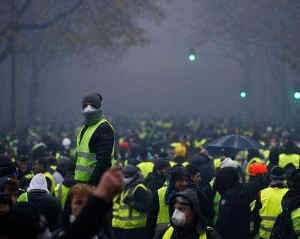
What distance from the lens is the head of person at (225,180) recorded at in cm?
701

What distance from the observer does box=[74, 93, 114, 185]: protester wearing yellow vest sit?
559 cm

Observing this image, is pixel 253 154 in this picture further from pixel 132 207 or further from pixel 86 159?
pixel 86 159

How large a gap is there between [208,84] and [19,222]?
5426cm

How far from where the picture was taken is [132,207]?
742cm

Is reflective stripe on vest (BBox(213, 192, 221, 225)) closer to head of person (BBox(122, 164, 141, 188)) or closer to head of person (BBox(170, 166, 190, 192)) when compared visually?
head of person (BBox(170, 166, 190, 192))

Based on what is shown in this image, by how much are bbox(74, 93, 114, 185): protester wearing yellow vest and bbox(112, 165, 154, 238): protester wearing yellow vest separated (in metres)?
1.78

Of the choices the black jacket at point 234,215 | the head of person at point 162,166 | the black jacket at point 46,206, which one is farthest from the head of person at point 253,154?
the black jacket at point 46,206

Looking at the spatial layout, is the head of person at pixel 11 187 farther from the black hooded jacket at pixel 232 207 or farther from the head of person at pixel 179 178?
the black hooded jacket at pixel 232 207

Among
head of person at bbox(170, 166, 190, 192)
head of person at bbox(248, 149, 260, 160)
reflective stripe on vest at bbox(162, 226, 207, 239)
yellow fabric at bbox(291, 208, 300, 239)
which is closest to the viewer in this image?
reflective stripe on vest at bbox(162, 226, 207, 239)

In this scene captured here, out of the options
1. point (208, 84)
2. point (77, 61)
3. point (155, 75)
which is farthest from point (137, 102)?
point (77, 61)

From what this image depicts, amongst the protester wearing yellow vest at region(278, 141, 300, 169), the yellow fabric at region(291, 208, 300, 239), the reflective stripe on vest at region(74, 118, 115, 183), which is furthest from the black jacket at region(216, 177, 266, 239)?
the protester wearing yellow vest at region(278, 141, 300, 169)

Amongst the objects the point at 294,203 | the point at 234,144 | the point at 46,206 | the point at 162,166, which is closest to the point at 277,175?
the point at 294,203

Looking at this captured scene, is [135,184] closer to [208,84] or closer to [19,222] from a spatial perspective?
[19,222]

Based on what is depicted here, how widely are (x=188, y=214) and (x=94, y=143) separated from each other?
1.43 metres
